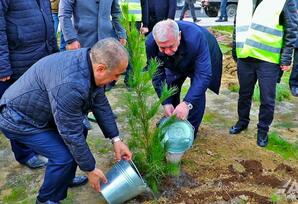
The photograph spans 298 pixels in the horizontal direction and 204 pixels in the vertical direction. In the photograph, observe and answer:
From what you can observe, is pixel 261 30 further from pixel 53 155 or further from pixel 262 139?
pixel 53 155

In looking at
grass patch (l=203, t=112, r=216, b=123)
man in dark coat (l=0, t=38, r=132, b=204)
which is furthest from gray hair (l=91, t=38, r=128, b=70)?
grass patch (l=203, t=112, r=216, b=123)

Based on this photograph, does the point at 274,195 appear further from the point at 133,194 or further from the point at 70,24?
the point at 70,24

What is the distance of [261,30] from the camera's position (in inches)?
146

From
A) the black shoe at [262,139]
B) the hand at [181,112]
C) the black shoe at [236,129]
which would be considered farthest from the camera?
the black shoe at [236,129]

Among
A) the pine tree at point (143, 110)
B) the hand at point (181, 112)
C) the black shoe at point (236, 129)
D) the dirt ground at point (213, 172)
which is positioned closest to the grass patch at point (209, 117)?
the dirt ground at point (213, 172)

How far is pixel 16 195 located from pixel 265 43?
2.60 meters

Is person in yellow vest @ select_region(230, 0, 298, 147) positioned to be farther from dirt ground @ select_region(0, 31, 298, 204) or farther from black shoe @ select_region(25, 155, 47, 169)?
black shoe @ select_region(25, 155, 47, 169)

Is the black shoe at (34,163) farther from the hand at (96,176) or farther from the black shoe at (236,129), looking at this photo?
the black shoe at (236,129)

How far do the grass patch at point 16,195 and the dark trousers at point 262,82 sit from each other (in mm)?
2340

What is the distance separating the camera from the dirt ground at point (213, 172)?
3160 mm

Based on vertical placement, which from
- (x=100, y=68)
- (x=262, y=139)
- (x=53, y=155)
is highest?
(x=100, y=68)

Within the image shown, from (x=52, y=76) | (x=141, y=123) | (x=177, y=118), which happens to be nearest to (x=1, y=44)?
(x=52, y=76)

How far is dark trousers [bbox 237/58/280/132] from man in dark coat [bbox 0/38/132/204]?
65.8 inches

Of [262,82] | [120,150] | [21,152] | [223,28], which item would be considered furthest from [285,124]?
[223,28]
